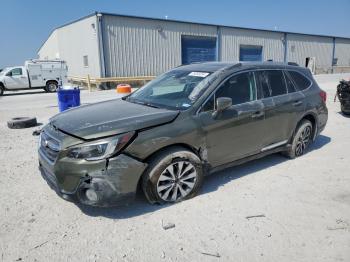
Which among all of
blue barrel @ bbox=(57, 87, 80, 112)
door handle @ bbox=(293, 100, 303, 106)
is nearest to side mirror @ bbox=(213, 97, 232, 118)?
door handle @ bbox=(293, 100, 303, 106)

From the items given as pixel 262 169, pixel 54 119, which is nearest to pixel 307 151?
pixel 262 169

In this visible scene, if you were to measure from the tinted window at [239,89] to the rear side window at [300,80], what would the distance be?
1192mm

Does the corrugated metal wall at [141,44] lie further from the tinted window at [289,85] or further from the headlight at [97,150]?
the headlight at [97,150]

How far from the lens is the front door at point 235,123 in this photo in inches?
157

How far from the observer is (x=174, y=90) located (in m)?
4.45

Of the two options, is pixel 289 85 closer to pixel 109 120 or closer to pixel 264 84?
pixel 264 84

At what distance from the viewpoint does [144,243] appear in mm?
3070

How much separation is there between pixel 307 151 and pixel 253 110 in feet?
7.17

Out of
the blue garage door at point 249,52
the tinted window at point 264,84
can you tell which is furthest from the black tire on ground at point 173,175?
the blue garage door at point 249,52

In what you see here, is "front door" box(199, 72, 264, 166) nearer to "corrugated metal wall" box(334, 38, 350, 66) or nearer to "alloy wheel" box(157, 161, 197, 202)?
"alloy wheel" box(157, 161, 197, 202)

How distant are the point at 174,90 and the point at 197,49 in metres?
22.1

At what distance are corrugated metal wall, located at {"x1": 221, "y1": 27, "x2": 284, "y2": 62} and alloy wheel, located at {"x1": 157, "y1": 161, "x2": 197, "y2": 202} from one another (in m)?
24.5

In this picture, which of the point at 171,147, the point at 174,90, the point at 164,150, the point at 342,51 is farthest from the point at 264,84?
the point at 342,51

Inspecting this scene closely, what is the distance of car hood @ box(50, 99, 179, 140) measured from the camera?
332 centimetres
